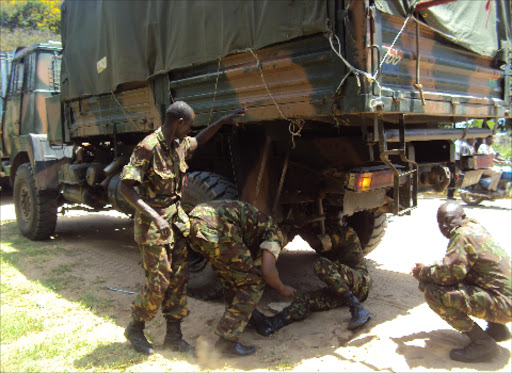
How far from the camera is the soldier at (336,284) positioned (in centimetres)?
348

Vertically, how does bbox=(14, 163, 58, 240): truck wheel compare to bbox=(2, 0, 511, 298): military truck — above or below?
below

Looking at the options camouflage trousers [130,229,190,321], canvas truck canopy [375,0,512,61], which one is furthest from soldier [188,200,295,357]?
canvas truck canopy [375,0,512,61]

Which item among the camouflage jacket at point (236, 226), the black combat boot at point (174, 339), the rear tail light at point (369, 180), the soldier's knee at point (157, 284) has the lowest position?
the black combat boot at point (174, 339)

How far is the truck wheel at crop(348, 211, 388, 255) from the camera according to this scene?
16.0ft

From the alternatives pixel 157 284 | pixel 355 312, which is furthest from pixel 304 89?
pixel 355 312

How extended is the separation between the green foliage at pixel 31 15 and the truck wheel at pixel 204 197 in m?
34.1

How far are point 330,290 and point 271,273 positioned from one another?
96cm

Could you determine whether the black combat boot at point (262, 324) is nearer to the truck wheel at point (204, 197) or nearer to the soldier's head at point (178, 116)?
the truck wheel at point (204, 197)

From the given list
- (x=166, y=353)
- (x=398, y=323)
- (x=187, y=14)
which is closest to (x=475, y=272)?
(x=398, y=323)

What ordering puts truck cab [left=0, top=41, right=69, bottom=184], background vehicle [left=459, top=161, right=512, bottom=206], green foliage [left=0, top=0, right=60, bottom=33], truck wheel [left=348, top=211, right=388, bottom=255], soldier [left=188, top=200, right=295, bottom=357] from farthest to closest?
green foliage [left=0, top=0, right=60, bottom=33], background vehicle [left=459, top=161, right=512, bottom=206], truck cab [left=0, top=41, right=69, bottom=184], truck wheel [left=348, top=211, right=388, bottom=255], soldier [left=188, top=200, right=295, bottom=357]

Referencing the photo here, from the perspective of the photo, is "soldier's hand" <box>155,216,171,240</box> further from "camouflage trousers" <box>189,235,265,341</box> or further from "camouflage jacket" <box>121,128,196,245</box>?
"camouflage trousers" <box>189,235,265,341</box>

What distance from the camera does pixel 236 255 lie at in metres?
3.11

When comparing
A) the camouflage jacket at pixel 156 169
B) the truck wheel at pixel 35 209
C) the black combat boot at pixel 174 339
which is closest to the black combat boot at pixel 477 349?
the black combat boot at pixel 174 339

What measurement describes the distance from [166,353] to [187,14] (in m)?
2.69
